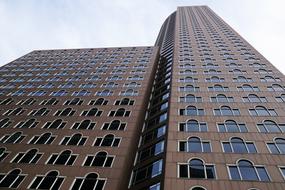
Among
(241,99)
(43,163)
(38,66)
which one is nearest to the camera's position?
(43,163)

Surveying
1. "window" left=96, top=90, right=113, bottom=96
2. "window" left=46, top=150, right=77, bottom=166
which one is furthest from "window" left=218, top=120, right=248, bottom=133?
"window" left=96, top=90, right=113, bottom=96

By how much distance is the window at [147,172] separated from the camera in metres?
23.8

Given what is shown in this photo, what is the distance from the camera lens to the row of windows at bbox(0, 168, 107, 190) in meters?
24.0

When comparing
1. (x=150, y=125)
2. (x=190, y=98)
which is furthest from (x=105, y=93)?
(x=190, y=98)

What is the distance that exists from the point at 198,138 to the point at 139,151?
25.6ft

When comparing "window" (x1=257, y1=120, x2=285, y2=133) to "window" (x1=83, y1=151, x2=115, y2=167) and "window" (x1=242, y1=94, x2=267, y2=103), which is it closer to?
"window" (x1=242, y1=94, x2=267, y2=103)

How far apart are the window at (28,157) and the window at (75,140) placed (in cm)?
308

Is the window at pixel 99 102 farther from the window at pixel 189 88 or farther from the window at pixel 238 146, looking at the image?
the window at pixel 238 146

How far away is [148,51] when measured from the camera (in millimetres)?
61125

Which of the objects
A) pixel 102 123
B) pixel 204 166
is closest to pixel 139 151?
pixel 102 123

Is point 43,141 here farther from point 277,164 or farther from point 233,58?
point 233,58

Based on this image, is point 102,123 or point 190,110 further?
point 102,123

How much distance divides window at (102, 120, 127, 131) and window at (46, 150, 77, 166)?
6.00 m

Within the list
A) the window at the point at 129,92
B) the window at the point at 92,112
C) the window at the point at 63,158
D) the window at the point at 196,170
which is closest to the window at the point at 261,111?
the window at the point at 196,170
